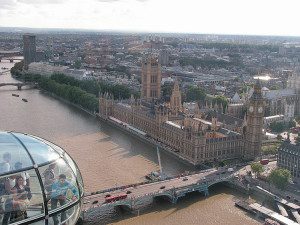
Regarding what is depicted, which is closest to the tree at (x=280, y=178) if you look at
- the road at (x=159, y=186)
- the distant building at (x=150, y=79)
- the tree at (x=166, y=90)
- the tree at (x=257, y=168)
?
the tree at (x=257, y=168)

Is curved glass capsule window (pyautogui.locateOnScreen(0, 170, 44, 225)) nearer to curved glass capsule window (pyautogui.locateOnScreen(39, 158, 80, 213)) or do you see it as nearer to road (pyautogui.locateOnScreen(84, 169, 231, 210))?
curved glass capsule window (pyautogui.locateOnScreen(39, 158, 80, 213))

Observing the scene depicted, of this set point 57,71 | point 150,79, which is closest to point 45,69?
point 57,71

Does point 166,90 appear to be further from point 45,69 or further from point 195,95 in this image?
point 45,69

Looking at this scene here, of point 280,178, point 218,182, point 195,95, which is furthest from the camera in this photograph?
point 195,95

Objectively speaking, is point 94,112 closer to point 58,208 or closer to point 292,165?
point 292,165

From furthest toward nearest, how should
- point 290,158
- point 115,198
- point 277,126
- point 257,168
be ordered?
point 277,126
point 290,158
point 257,168
point 115,198

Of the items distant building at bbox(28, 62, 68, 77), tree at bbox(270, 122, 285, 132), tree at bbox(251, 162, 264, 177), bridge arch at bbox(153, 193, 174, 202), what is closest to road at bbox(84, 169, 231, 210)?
bridge arch at bbox(153, 193, 174, 202)
